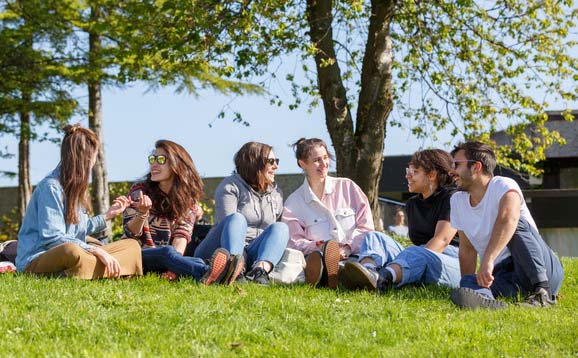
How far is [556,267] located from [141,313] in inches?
145

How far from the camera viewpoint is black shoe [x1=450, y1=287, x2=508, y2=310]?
646 cm

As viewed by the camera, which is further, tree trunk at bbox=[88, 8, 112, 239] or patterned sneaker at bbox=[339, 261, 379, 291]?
tree trunk at bbox=[88, 8, 112, 239]

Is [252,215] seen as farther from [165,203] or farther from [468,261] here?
[468,261]

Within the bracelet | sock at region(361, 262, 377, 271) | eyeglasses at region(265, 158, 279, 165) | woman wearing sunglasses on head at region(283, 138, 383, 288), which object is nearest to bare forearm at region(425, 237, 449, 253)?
sock at region(361, 262, 377, 271)

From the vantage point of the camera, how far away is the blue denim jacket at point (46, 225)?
23.4ft

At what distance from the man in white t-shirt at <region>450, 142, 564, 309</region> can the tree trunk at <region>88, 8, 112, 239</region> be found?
14761mm

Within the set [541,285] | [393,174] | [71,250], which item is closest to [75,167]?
[71,250]

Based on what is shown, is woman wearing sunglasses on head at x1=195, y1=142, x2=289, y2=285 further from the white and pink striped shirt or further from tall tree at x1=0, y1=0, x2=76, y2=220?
tall tree at x1=0, y1=0, x2=76, y2=220

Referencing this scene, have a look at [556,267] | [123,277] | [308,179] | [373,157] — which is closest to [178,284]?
[123,277]

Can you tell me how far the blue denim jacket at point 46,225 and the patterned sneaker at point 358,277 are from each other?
2316mm

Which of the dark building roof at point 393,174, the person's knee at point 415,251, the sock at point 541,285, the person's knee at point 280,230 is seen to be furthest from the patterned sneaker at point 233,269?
the dark building roof at point 393,174

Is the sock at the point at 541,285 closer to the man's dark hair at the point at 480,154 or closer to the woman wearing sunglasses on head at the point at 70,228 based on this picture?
the man's dark hair at the point at 480,154

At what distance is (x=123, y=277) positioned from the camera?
7.52 m

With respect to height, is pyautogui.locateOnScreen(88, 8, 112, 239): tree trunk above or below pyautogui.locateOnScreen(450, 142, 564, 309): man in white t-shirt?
above
